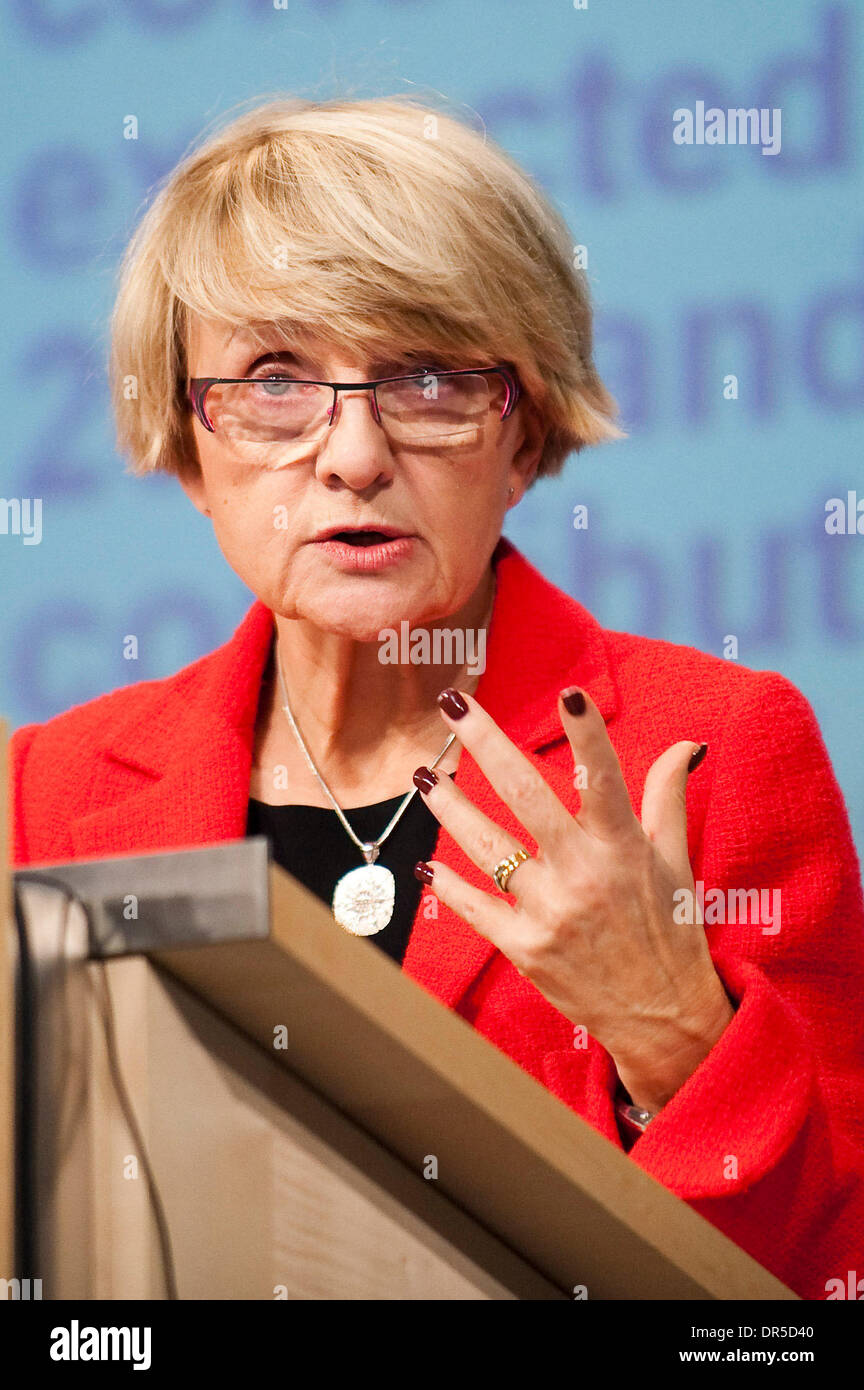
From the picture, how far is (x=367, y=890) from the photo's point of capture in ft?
4.65

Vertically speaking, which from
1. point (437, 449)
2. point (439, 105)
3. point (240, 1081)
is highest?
point (439, 105)

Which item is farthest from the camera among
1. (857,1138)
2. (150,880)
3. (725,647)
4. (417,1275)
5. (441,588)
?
(725,647)

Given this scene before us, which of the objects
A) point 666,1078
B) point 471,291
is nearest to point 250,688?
point 471,291

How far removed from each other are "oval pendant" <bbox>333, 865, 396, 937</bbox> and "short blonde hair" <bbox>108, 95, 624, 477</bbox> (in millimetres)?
433

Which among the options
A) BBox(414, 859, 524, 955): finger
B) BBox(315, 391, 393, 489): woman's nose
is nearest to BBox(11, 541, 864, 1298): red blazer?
BBox(414, 859, 524, 955): finger

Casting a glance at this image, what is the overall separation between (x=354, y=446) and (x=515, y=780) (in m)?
0.46

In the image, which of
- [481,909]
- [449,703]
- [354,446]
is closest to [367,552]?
[354,446]

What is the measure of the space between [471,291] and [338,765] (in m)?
0.45

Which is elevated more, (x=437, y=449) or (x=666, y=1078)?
(x=437, y=449)

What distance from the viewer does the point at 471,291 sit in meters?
1.37

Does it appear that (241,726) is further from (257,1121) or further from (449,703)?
(257,1121)

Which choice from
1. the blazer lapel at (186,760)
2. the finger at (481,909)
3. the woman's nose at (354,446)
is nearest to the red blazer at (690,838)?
the blazer lapel at (186,760)

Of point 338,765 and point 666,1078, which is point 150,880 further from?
point 338,765

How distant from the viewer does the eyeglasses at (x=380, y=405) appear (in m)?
1.35
